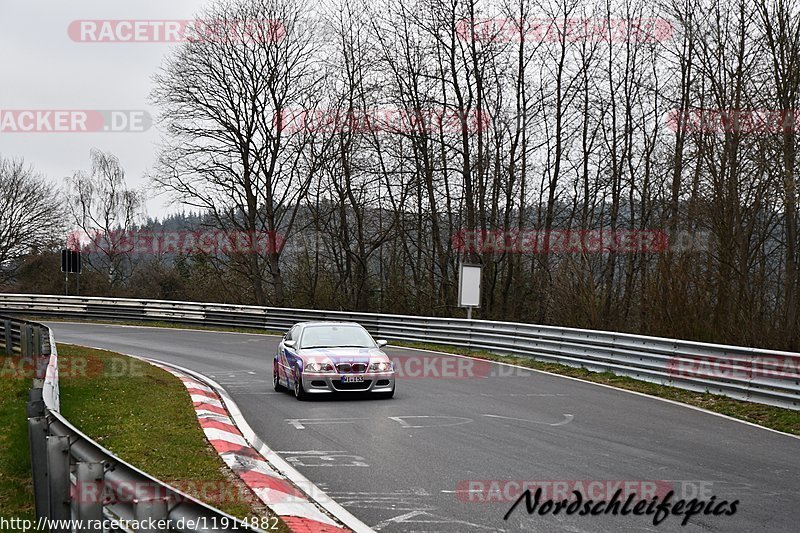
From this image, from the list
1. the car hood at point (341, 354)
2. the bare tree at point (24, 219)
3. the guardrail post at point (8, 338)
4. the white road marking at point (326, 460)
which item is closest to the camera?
the white road marking at point (326, 460)

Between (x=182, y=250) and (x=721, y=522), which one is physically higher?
(x=182, y=250)

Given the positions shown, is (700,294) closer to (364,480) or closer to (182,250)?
(364,480)

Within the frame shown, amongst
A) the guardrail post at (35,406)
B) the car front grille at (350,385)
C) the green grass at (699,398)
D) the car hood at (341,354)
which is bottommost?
the green grass at (699,398)

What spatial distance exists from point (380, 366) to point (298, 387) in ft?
4.53

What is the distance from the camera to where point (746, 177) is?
23.0m

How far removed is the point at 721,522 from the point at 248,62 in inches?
1469

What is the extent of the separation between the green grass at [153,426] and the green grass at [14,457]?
0.66 m

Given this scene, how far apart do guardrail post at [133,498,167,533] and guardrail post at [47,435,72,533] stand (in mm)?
1305

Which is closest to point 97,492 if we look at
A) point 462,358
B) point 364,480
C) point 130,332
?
point 364,480

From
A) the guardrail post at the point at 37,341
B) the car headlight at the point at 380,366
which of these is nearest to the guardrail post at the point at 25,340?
the guardrail post at the point at 37,341

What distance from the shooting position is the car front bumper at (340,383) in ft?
46.1

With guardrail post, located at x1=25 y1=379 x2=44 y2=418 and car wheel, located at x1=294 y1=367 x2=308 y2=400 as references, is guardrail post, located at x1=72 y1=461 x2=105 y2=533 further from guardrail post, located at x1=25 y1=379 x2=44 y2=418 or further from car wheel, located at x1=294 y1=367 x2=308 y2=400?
car wheel, located at x1=294 y1=367 x2=308 y2=400

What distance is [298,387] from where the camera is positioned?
559 inches

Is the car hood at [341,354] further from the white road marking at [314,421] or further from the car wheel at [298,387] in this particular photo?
the white road marking at [314,421]
